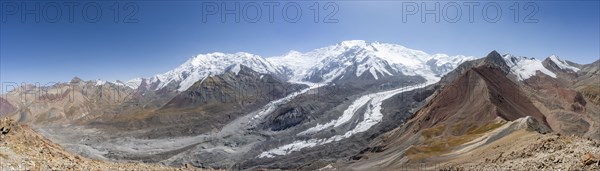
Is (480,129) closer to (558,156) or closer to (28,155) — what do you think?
(558,156)

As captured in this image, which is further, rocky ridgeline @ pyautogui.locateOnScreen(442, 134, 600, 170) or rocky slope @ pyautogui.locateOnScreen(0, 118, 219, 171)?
rocky ridgeline @ pyautogui.locateOnScreen(442, 134, 600, 170)

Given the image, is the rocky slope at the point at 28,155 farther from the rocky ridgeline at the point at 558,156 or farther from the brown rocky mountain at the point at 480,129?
the brown rocky mountain at the point at 480,129

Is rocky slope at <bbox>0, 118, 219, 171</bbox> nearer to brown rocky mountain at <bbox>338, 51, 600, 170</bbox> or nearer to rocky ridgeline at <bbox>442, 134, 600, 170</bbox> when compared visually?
rocky ridgeline at <bbox>442, 134, 600, 170</bbox>

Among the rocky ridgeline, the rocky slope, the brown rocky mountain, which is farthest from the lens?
the brown rocky mountain

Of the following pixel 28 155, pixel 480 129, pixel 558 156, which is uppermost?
pixel 28 155

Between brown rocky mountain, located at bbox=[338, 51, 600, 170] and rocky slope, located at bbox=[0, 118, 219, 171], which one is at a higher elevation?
rocky slope, located at bbox=[0, 118, 219, 171]

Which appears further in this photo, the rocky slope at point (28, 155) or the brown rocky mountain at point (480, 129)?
the brown rocky mountain at point (480, 129)

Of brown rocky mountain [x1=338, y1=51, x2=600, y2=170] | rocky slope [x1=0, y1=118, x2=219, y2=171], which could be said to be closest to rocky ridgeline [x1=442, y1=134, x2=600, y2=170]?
brown rocky mountain [x1=338, y1=51, x2=600, y2=170]

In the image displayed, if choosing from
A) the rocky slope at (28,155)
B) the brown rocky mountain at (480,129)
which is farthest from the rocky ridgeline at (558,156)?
the rocky slope at (28,155)

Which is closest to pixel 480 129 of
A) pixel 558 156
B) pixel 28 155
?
pixel 558 156

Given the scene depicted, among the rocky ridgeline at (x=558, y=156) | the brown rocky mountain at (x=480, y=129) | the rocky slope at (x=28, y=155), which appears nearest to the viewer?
the rocky slope at (x=28, y=155)

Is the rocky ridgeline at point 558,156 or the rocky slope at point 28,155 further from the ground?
the rocky slope at point 28,155
